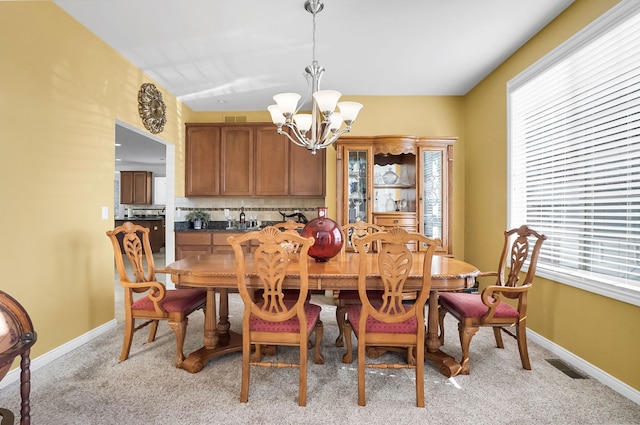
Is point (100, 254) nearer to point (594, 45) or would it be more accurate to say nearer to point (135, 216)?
point (594, 45)

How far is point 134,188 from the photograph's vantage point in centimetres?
977

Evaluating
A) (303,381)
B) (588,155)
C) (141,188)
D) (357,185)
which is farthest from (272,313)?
(141,188)

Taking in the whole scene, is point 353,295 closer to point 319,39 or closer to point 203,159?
point 319,39

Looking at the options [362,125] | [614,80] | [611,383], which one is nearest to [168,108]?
[362,125]

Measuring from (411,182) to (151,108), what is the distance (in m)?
3.25

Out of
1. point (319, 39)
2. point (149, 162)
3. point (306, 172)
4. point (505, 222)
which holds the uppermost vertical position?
point (319, 39)

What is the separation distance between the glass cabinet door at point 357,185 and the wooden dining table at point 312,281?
1394mm

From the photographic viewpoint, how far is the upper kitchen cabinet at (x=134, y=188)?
32.0ft

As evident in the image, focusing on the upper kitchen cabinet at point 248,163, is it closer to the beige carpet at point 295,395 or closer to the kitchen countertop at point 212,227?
the kitchen countertop at point 212,227

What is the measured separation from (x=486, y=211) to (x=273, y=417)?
10.4 ft

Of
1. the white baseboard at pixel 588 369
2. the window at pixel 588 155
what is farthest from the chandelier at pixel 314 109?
the white baseboard at pixel 588 369

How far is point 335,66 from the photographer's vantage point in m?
3.51

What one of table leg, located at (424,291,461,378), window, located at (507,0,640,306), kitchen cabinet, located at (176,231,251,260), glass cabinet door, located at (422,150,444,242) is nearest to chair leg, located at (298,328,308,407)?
table leg, located at (424,291,461,378)

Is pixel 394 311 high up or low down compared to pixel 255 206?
down
